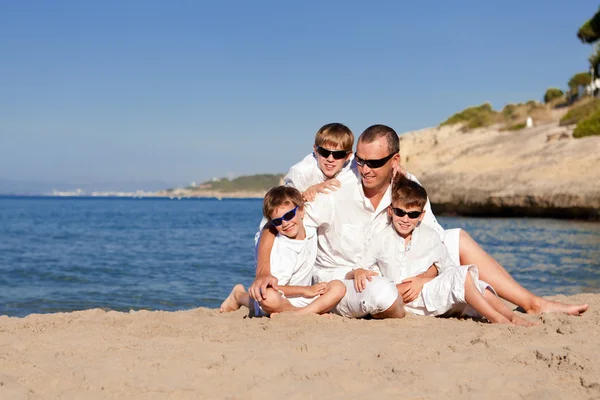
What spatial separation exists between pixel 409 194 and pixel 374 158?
1.27 feet

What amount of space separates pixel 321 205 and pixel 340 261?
53 cm

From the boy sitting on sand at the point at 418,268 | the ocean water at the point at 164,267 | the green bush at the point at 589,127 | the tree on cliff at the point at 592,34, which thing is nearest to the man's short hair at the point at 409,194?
the boy sitting on sand at the point at 418,268

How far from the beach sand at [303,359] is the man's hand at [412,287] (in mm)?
218

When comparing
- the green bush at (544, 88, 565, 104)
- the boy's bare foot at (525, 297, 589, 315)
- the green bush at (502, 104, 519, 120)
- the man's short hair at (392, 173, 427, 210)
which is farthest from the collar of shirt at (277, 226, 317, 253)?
the green bush at (544, 88, 565, 104)

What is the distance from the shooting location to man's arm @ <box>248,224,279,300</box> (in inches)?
187

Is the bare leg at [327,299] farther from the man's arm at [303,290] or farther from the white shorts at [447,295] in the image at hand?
the white shorts at [447,295]

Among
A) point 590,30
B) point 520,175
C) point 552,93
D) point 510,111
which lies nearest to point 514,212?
point 520,175

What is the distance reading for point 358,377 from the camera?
3.27m

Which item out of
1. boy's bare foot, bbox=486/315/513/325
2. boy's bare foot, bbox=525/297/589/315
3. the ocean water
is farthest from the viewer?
the ocean water

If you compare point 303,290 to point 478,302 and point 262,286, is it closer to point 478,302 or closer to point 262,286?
point 262,286

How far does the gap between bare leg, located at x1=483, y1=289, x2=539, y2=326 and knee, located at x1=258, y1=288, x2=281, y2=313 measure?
5.24 ft

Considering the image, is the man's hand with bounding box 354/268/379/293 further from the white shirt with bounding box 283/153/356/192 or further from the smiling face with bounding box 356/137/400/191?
the white shirt with bounding box 283/153/356/192

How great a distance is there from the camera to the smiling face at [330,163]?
16.6 feet

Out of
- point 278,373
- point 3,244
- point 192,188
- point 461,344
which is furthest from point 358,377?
point 192,188
